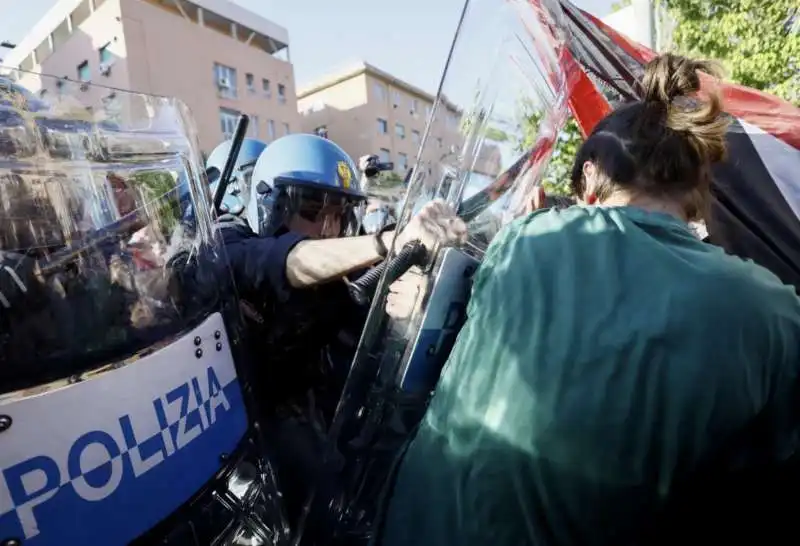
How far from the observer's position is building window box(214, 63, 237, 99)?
26047 millimetres

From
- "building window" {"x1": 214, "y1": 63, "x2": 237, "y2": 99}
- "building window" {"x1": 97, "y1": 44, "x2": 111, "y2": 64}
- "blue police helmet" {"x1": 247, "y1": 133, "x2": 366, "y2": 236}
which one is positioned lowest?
"blue police helmet" {"x1": 247, "y1": 133, "x2": 366, "y2": 236}

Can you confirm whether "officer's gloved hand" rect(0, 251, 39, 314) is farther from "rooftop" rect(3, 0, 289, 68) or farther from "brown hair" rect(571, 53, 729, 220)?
"rooftop" rect(3, 0, 289, 68)

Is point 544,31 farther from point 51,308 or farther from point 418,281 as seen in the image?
point 51,308

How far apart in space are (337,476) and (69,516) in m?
0.67

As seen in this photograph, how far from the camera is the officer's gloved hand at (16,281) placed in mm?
910

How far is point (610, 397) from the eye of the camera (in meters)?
1.00

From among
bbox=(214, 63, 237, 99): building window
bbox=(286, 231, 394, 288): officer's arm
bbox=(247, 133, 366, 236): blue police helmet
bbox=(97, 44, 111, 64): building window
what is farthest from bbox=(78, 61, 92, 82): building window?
bbox=(286, 231, 394, 288): officer's arm

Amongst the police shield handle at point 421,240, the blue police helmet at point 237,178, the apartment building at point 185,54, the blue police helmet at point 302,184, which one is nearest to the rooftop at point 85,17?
the apartment building at point 185,54

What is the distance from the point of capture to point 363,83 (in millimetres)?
35094

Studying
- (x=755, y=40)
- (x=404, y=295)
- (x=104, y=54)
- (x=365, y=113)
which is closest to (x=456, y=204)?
(x=404, y=295)

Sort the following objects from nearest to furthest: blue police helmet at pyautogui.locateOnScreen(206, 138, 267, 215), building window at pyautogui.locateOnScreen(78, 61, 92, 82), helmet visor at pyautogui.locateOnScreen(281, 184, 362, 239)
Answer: helmet visor at pyautogui.locateOnScreen(281, 184, 362, 239), blue police helmet at pyautogui.locateOnScreen(206, 138, 267, 215), building window at pyautogui.locateOnScreen(78, 61, 92, 82)

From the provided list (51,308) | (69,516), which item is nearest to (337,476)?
(69,516)

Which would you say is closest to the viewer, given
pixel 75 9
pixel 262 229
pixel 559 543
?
pixel 559 543

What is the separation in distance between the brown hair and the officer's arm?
0.71 meters
